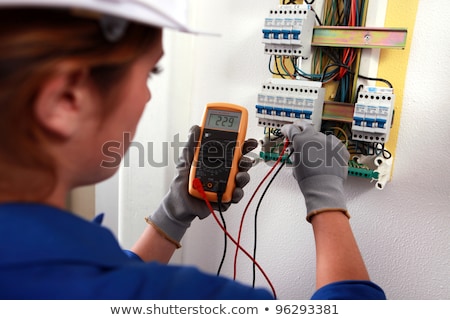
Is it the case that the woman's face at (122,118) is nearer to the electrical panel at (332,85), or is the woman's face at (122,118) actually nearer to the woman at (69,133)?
the woman at (69,133)

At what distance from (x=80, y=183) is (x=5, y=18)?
0.21 meters

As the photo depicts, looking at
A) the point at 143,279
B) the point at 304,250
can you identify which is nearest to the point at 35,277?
the point at 143,279

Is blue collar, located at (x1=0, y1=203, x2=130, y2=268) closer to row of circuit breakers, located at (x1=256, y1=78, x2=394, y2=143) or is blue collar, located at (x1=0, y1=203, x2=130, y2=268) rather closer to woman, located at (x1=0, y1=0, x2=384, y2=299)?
woman, located at (x1=0, y1=0, x2=384, y2=299)

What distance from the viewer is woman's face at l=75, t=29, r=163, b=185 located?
45 centimetres

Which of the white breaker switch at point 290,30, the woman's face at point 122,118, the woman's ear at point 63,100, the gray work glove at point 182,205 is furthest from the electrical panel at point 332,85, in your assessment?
the woman's ear at point 63,100

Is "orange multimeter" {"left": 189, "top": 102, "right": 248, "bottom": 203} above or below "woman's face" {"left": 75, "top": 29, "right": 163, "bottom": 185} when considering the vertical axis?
below

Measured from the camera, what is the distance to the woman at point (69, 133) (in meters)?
0.37

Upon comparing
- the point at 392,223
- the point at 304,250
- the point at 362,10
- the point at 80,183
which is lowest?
the point at 304,250

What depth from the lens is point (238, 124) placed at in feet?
2.88

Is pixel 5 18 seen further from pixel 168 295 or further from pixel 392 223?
pixel 392 223

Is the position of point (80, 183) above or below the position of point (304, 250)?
above

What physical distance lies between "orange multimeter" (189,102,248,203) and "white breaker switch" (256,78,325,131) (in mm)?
63

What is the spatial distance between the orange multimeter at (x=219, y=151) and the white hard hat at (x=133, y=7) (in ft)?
1.44

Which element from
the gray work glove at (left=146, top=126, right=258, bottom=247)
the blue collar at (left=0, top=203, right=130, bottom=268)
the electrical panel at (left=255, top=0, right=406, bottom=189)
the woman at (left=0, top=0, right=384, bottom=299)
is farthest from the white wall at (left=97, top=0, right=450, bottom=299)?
the blue collar at (left=0, top=203, right=130, bottom=268)
